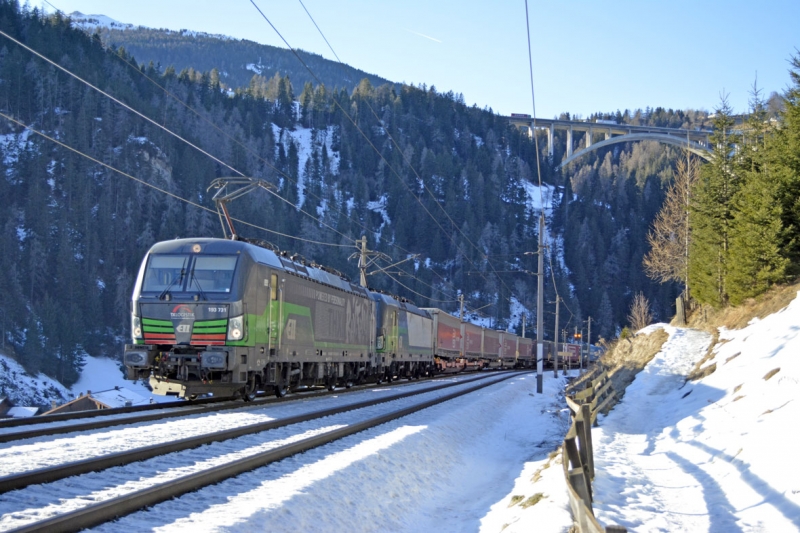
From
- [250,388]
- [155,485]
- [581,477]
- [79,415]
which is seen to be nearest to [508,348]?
[250,388]

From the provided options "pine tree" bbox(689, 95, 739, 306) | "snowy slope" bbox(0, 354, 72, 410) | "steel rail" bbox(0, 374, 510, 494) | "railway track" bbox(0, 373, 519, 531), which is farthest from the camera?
"snowy slope" bbox(0, 354, 72, 410)

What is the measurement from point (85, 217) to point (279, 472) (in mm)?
103868

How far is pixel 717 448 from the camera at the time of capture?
36.1ft

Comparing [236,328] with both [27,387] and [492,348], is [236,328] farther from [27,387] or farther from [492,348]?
[27,387]

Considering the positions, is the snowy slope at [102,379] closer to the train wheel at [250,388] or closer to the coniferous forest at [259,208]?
the coniferous forest at [259,208]

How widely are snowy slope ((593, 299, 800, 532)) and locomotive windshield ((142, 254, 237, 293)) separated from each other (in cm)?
840

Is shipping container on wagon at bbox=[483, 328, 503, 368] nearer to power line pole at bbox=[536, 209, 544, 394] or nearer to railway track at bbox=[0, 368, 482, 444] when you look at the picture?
power line pole at bbox=[536, 209, 544, 394]

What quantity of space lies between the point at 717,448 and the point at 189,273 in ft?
35.6

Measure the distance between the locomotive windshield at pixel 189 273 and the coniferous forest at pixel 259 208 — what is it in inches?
146

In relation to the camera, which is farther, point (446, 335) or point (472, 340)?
point (472, 340)

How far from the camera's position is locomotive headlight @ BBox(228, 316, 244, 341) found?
15.5 m

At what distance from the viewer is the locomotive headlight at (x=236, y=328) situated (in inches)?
611

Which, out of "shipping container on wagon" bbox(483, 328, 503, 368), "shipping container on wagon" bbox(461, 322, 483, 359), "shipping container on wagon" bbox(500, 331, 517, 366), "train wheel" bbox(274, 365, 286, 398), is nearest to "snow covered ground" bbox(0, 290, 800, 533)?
"train wheel" bbox(274, 365, 286, 398)

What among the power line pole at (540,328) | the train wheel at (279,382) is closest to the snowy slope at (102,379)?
the power line pole at (540,328)
